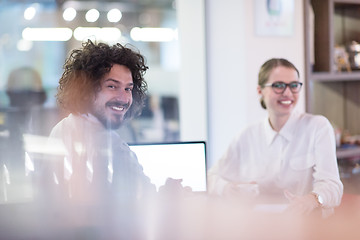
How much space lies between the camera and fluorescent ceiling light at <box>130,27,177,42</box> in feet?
10.8

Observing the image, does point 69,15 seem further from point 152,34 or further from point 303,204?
point 303,204

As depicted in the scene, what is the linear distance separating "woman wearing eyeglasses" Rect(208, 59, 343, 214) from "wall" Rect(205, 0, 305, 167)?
1.91 ft

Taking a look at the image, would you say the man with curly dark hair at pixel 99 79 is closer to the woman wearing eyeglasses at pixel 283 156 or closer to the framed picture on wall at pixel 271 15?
the woman wearing eyeglasses at pixel 283 156

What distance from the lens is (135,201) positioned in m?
1.46

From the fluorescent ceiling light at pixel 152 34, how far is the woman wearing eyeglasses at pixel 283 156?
4.29ft

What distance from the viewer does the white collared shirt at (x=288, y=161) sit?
1739 millimetres

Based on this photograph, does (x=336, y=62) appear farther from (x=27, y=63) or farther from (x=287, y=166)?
(x=27, y=63)

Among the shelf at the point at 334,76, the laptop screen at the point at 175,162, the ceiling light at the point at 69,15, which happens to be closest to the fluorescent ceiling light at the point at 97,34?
the ceiling light at the point at 69,15

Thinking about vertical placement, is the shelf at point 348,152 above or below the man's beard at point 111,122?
below

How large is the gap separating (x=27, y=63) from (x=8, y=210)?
202 centimetres

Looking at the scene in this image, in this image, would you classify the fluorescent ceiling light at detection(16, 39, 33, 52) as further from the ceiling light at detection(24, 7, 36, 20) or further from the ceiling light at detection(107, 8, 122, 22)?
the ceiling light at detection(107, 8, 122, 22)

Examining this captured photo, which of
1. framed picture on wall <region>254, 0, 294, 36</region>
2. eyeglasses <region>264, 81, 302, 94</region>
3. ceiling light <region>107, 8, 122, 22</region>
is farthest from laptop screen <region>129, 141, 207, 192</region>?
ceiling light <region>107, 8, 122, 22</region>

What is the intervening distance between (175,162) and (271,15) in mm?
1145

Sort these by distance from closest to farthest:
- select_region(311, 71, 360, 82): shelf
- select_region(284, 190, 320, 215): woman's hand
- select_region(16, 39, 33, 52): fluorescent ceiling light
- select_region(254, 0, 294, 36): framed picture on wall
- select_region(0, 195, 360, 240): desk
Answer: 1. select_region(0, 195, 360, 240): desk
2. select_region(284, 190, 320, 215): woman's hand
3. select_region(254, 0, 294, 36): framed picture on wall
4. select_region(311, 71, 360, 82): shelf
5. select_region(16, 39, 33, 52): fluorescent ceiling light
